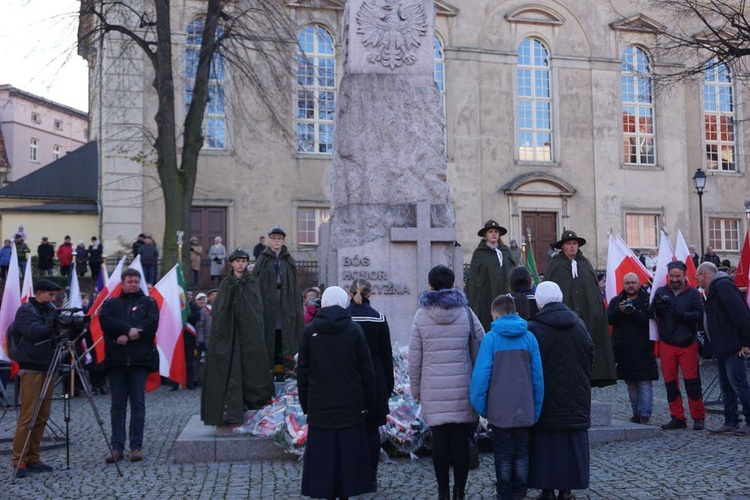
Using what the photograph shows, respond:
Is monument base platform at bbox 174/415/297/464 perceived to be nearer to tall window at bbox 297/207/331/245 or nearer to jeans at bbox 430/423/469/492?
jeans at bbox 430/423/469/492

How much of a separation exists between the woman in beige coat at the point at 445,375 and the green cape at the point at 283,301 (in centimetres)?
356

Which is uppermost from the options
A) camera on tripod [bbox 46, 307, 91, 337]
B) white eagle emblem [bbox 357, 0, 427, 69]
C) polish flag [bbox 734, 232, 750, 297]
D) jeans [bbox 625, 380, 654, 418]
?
white eagle emblem [bbox 357, 0, 427, 69]

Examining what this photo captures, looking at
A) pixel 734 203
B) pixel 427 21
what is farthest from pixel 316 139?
pixel 427 21

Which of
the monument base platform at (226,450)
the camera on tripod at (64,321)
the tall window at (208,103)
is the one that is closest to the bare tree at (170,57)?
the tall window at (208,103)

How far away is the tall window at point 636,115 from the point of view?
34375 mm

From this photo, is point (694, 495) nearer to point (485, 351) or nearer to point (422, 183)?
point (485, 351)

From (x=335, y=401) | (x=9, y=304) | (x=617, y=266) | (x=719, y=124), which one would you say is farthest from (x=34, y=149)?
(x=335, y=401)

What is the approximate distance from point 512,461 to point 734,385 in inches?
183

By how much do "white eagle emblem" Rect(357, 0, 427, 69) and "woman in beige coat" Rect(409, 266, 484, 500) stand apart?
5.18 metres

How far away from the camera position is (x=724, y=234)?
115 feet

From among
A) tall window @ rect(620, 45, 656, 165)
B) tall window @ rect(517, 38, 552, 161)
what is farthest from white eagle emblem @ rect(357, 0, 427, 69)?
tall window @ rect(620, 45, 656, 165)

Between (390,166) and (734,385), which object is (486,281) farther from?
(734,385)

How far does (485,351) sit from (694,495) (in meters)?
2.24

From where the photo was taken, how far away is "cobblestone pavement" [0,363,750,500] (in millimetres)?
7402
